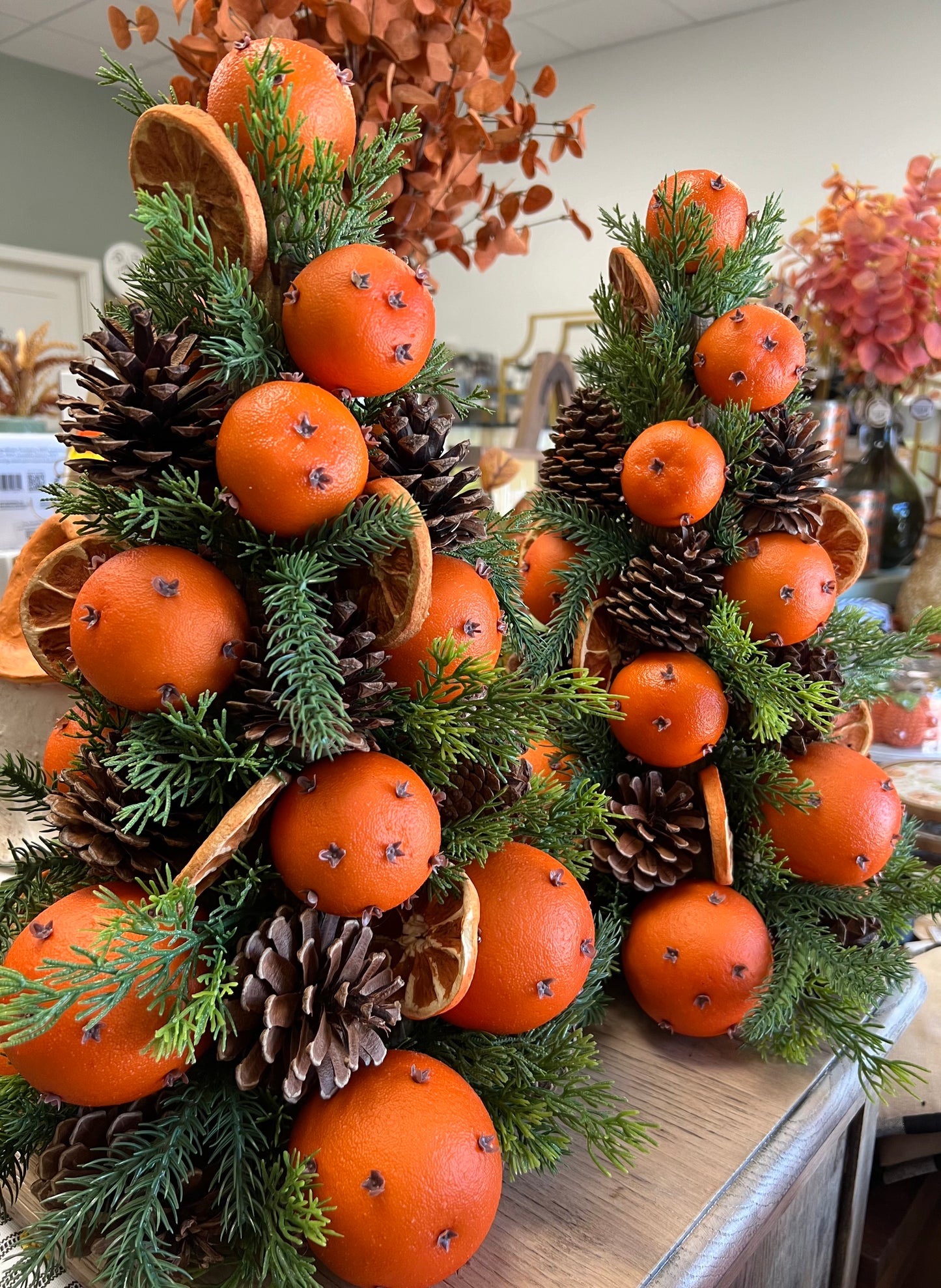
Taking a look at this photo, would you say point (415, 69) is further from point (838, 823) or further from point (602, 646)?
point (838, 823)

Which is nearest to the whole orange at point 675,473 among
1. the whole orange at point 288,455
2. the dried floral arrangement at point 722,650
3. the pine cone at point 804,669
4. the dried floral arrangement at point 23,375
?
the dried floral arrangement at point 722,650

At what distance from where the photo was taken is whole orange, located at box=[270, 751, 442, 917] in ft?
1.20

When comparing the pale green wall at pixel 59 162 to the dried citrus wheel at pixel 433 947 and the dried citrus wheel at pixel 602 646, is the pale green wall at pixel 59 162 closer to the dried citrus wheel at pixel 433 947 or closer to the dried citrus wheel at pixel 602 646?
the dried citrus wheel at pixel 602 646

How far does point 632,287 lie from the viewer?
1.92ft

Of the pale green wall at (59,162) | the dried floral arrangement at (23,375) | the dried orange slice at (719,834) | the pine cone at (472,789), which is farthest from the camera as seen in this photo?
the pale green wall at (59,162)

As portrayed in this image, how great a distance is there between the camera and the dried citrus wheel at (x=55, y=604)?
0.43 meters

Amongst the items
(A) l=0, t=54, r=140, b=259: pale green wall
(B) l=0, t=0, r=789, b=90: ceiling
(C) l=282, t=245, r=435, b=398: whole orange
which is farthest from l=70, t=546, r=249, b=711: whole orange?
(A) l=0, t=54, r=140, b=259: pale green wall

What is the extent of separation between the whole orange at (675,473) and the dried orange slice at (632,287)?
0.09 m

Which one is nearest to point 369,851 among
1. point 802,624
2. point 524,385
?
point 802,624

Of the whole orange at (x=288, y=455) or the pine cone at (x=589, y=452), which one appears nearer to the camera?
the whole orange at (x=288, y=455)

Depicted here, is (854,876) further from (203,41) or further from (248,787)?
(203,41)

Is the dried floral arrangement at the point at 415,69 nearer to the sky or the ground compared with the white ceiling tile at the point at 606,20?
nearer to the ground

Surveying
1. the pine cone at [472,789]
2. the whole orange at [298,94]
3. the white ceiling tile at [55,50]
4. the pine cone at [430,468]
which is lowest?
the pine cone at [472,789]

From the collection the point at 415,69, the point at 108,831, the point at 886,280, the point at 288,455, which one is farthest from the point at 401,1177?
the point at 886,280
